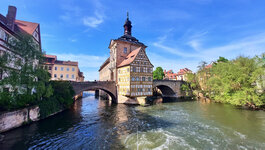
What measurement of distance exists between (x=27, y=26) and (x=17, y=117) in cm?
1244

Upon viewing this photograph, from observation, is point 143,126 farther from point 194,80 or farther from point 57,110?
point 194,80

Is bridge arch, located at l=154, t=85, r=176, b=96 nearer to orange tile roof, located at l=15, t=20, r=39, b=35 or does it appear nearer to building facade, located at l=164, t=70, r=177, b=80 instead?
building facade, located at l=164, t=70, r=177, b=80

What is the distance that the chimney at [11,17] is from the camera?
13133 millimetres

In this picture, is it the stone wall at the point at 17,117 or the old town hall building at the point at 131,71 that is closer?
the stone wall at the point at 17,117

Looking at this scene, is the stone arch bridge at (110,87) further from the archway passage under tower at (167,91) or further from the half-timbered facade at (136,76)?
the half-timbered facade at (136,76)

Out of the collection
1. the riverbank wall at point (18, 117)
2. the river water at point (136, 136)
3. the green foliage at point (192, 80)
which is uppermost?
the green foliage at point (192, 80)

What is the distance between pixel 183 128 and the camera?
11320mm

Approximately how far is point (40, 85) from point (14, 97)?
250 cm

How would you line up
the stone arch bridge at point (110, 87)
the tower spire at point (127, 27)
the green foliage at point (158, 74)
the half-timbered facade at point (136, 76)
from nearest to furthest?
1. the stone arch bridge at point (110, 87)
2. the half-timbered facade at point (136, 76)
3. the tower spire at point (127, 27)
4. the green foliage at point (158, 74)

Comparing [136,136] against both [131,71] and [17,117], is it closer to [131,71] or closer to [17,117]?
[17,117]

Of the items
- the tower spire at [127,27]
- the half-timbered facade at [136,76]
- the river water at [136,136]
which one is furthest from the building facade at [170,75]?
the river water at [136,136]

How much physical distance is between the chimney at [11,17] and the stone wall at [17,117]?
9517 mm

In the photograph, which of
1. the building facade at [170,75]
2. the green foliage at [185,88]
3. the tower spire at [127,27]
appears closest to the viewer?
the tower spire at [127,27]

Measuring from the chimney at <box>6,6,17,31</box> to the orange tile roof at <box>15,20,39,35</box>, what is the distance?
5.74 feet
